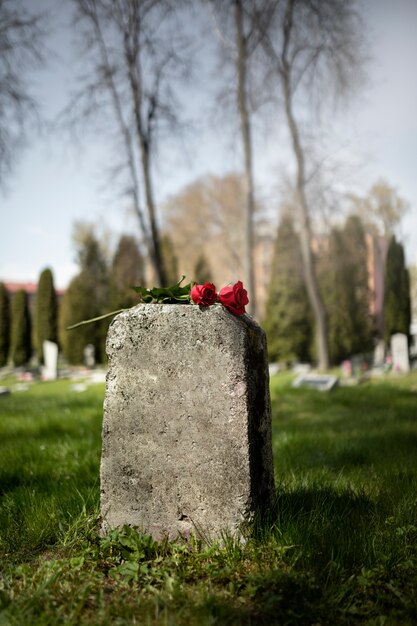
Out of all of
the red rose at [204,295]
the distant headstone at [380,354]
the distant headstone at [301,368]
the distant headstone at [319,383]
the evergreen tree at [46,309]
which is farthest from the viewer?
the evergreen tree at [46,309]

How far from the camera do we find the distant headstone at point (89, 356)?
66.1ft

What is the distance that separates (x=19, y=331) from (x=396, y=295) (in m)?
14.0

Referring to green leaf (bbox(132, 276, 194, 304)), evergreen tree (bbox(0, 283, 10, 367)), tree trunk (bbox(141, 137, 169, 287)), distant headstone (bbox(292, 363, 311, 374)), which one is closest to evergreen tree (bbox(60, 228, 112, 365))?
evergreen tree (bbox(0, 283, 10, 367))

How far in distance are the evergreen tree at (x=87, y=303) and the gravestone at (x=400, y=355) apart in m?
10.3

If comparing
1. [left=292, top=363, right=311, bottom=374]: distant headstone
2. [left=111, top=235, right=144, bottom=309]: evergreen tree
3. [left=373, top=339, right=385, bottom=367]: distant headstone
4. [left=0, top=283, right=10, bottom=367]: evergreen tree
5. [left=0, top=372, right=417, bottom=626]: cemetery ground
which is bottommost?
[left=0, top=372, right=417, bottom=626]: cemetery ground

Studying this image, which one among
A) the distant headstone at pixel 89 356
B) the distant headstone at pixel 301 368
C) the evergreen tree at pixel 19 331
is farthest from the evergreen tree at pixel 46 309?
the distant headstone at pixel 301 368

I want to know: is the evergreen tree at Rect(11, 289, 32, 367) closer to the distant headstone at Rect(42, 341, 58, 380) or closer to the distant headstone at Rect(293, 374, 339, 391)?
the distant headstone at Rect(42, 341, 58, 380)

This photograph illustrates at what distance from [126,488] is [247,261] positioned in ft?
32.6

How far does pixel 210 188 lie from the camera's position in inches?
1054

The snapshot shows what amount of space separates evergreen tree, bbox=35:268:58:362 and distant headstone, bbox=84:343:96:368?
4.40 feet

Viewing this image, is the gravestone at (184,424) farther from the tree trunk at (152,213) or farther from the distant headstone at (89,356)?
the distant headstone at (89,356)

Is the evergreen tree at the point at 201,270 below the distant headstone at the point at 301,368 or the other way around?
the other way around

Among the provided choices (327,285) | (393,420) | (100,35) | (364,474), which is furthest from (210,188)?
(364,474)

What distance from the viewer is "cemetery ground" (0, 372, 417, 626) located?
193cm
